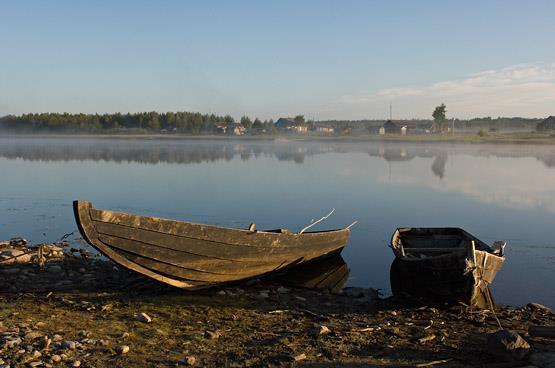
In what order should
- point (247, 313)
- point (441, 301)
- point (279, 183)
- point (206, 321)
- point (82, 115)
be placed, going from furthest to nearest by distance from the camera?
1. point (82, 115)
2. point (279, 183)
3. point (441, 301)
4. point (247, 313)
5. point (206, 321)

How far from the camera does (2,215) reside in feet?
63.2

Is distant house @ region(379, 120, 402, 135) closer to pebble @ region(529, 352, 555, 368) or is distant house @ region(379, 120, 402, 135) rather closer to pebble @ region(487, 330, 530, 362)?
pebble @ region(529, 352, 555, 368)

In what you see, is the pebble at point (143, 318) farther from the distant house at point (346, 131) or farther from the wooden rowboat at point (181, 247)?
the distant house at point (346, 131)

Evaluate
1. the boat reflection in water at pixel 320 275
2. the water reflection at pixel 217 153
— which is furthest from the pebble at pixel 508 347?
the water reflection at pixel 217 153

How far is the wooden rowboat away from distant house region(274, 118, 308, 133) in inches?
6479

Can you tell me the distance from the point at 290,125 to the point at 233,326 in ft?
576

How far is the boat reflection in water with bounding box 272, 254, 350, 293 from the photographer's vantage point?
12125 millimetres

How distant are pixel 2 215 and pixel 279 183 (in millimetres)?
15358

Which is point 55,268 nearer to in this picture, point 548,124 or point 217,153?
point 217,153

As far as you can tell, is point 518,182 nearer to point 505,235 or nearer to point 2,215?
point 505,235

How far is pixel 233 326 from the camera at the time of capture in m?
8.25

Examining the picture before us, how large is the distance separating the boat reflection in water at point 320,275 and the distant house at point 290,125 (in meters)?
162

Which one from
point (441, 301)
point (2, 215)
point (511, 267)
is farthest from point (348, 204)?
point (2, 215)

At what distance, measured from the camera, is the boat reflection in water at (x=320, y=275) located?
1212 centimetres
